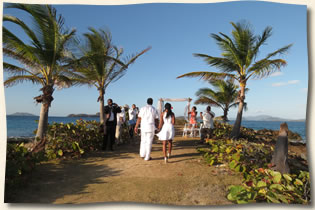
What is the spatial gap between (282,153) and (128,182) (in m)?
2.93

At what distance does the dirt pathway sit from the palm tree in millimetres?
9838

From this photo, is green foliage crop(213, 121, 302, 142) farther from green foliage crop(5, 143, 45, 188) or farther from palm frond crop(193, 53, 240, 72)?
green foliage crop(5, 143, 45, 188)

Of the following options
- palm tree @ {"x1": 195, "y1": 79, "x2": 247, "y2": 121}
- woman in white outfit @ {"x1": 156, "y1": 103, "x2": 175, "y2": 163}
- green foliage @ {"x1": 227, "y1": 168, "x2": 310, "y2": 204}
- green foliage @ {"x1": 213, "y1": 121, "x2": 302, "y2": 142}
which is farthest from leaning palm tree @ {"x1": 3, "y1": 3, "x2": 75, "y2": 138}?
palm tree @ {"x1": 195, "y1": 79, "x2": 247, "y2": 121}

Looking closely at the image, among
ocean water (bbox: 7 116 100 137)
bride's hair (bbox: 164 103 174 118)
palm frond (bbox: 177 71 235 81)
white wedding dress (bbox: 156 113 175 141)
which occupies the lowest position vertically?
ocean water (bbox: 7 116 100 137)

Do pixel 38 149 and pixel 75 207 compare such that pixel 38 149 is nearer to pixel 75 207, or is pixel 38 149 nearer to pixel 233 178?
pixel 75 207

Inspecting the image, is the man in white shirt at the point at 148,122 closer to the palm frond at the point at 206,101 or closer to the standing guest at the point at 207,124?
the standing guest at the point at 207,124

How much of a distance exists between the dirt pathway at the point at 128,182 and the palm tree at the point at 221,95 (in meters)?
9.84

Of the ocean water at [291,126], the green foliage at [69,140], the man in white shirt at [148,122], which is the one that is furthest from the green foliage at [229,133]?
the green foliage at [69,140]

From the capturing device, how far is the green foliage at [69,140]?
17.1 ft

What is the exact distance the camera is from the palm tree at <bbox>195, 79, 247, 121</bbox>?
45.6 feet

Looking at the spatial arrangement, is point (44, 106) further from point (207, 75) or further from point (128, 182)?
point (207, 75)

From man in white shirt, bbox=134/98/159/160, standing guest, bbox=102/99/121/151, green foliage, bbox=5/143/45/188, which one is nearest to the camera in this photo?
green foliage, bbox=5/143/45/188

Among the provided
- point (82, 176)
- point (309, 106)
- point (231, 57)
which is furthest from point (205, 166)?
point (231, 57)

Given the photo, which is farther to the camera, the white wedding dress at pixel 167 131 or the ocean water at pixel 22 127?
the ocean water at pixel 22 127
